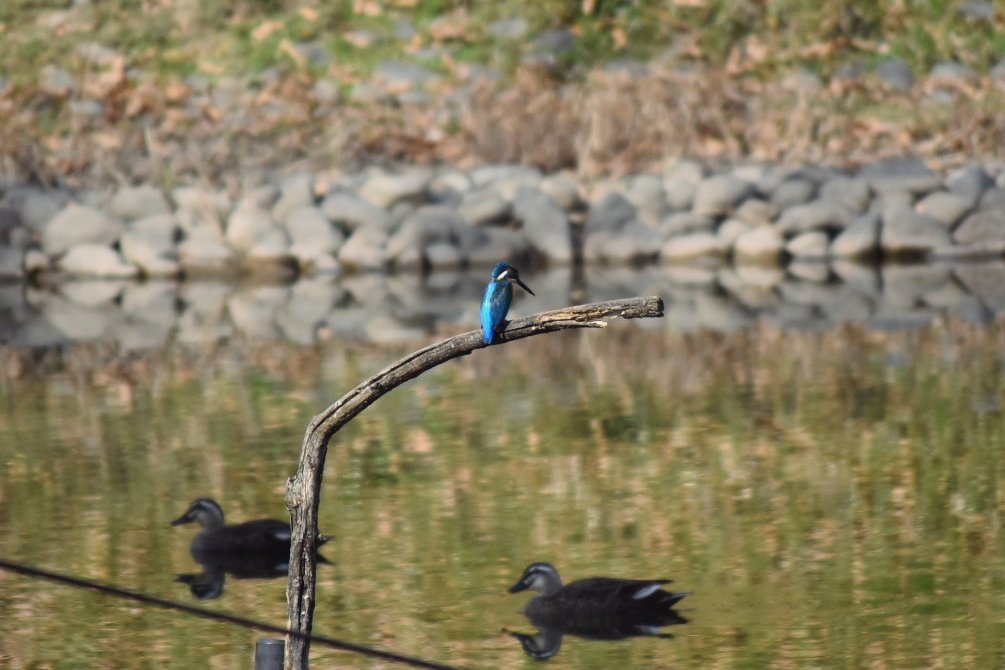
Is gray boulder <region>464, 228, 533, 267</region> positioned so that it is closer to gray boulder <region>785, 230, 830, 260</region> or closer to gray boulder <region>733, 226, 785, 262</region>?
gray boulder <region>733, 226, 785, 262</region>

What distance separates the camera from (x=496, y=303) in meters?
6.23

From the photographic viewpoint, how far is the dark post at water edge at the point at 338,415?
5.86 meters

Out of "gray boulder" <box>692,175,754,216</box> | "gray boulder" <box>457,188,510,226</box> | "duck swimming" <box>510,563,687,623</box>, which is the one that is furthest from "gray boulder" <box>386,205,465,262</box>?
"duck swimming" <box>510,563,687,623</box>

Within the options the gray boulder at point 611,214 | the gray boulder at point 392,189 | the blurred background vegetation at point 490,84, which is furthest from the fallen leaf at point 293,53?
the gray boulder at point 611,214

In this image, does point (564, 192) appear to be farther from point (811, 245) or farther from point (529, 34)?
point (529, 34)

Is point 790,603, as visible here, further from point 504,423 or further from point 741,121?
point 741,121

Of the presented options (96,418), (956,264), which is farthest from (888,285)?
(96,418)

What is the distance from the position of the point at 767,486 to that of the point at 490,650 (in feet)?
11.2

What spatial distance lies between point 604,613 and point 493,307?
3155mm

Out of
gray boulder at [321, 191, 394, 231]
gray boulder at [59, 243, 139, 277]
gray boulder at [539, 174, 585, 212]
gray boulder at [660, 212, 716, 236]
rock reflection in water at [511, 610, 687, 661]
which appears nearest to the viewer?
rock reflection in water at [511, 610, 687, 661]

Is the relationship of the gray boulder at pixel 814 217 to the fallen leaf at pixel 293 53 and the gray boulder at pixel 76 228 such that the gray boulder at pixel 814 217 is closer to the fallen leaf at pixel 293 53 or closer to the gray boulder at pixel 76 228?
the gray boulder at pixel 76 228

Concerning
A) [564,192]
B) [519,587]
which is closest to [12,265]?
[564,192]

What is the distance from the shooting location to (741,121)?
26.4m

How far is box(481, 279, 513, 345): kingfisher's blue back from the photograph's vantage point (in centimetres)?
618
